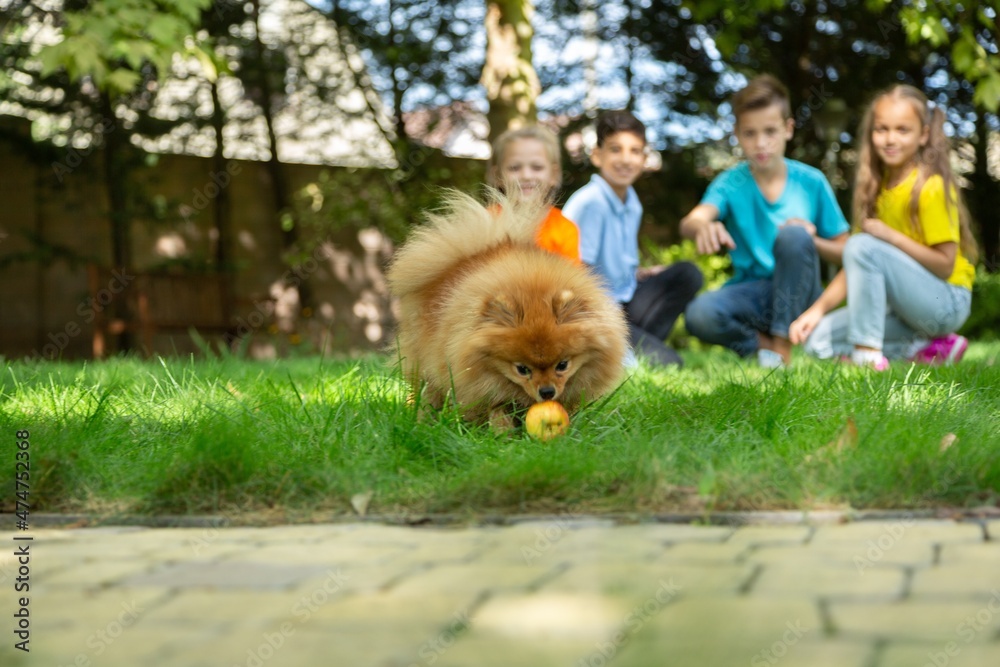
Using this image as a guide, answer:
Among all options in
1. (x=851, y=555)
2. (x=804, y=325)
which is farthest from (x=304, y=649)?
(x=804, y=325)

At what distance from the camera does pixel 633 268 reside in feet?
19.8

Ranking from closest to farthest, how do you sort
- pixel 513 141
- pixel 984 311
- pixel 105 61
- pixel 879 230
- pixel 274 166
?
1. pixel 879 230
2. pixel 513 141
3. pixel 105 61
4. pixel 984 311
5. pixel 274 166

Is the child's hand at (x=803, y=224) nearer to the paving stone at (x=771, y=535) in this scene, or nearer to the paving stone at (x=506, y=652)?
the paving stone at (x=771, y=535)

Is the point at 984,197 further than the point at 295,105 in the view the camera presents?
Yes

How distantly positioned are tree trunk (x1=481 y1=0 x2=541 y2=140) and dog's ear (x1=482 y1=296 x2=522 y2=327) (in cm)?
490

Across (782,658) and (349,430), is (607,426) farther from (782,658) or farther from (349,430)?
(782,658)

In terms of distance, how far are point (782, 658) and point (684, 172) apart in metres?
10.4

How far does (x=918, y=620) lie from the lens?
162cm

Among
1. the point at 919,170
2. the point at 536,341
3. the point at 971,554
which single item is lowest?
the point at 971,554

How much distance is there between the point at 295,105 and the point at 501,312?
10229 millimetres

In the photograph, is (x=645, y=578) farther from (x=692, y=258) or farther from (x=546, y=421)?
(x=692, y=258)

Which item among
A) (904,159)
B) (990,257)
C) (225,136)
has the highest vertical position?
(225,136)

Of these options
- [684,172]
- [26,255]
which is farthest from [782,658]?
[26,255]

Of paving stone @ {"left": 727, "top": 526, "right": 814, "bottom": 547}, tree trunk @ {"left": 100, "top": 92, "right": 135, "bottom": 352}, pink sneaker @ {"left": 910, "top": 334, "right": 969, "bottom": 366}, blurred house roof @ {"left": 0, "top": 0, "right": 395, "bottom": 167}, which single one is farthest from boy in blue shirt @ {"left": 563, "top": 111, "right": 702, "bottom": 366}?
tree trunk @ {"left": 100, "top": 92, "right": 135, "bottom": 352}
